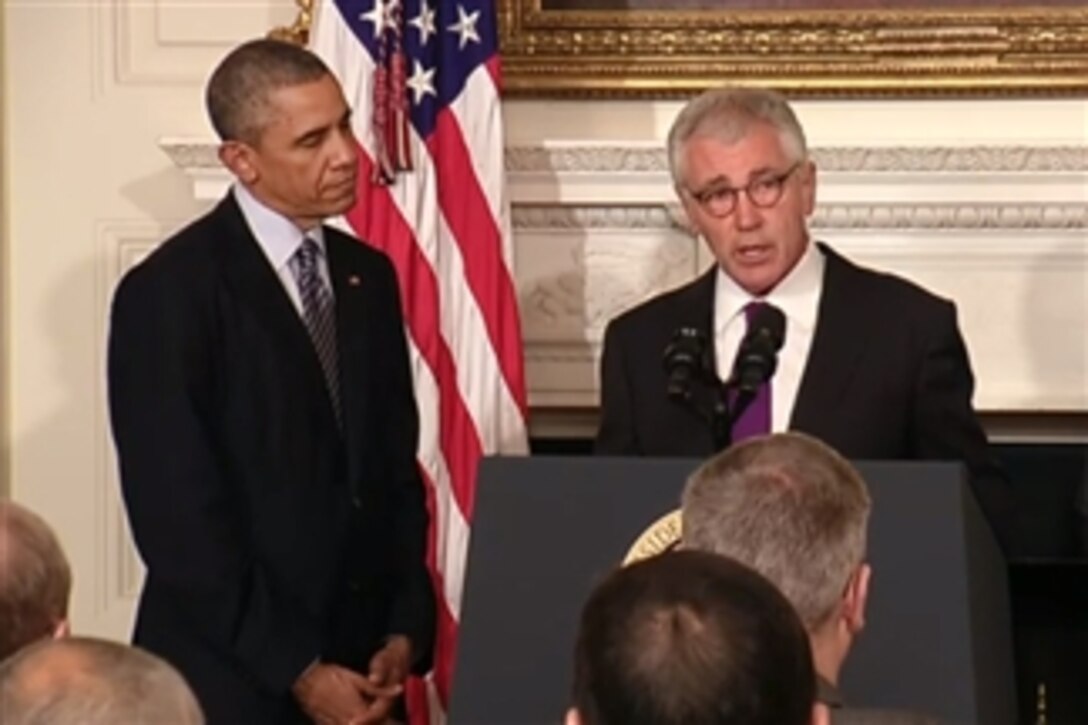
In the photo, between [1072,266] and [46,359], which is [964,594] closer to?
[1072,266]

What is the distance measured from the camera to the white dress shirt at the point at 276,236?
4.58m

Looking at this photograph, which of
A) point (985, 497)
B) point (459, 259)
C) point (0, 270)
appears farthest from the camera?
point (0, 270)

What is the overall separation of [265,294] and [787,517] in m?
1.78

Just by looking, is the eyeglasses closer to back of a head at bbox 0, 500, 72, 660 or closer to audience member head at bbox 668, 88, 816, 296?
audience member head at bbox 668, 88, 816, 296

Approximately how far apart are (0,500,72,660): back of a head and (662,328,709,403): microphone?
1.00 m

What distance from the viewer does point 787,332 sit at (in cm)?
452

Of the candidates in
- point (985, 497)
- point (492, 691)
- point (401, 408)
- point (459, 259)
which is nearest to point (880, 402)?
point (985, 497)

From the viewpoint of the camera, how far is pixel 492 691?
344 centimetres

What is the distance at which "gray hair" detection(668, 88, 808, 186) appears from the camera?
4.51 meters

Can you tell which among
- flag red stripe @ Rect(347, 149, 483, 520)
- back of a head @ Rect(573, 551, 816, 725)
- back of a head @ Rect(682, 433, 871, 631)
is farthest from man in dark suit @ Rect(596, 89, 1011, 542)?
back of a head @ Rect(573, 551, 816, 725)

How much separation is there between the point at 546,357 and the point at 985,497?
6.54ft

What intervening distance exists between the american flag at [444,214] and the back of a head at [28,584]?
2.62 metres

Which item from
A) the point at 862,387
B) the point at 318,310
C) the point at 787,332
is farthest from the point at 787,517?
the point at 318,310

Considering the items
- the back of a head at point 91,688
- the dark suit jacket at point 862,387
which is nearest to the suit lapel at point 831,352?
the dark suit jacket at point 862,387
